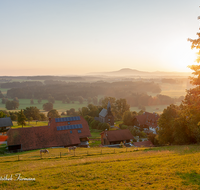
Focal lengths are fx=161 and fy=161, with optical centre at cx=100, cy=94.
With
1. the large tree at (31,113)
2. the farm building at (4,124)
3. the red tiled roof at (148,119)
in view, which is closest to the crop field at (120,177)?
the farm building at (4,124)

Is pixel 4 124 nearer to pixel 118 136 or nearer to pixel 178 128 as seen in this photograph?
pixel 118 136

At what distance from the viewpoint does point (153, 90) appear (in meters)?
182

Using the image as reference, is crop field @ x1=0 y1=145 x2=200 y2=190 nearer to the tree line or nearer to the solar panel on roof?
the tree line

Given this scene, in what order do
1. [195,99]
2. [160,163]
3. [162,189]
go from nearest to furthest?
[162,189]
[160,163]
[195,99]

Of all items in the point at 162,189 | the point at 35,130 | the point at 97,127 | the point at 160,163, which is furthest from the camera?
the point at 97,127

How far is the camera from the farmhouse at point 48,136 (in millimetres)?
35394

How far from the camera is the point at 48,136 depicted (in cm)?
3797

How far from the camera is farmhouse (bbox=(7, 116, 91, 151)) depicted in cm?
3539

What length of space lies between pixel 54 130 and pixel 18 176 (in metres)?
26.5

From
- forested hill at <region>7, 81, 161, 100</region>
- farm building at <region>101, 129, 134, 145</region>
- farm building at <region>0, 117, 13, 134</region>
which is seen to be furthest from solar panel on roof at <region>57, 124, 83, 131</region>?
forested hill at <region>7, 81, 161, 100</region>

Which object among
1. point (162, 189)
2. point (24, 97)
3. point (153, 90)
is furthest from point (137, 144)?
point (24, 97)

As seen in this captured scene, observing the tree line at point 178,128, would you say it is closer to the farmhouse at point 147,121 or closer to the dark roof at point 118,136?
the dark roof at point 118,136

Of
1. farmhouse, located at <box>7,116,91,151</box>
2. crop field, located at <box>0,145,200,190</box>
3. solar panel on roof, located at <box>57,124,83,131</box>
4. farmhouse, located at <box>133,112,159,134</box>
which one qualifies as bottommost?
farmhouse, located at <box>133,112,159,134</box>

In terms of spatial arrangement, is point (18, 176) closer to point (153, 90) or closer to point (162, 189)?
point (162, 189)
